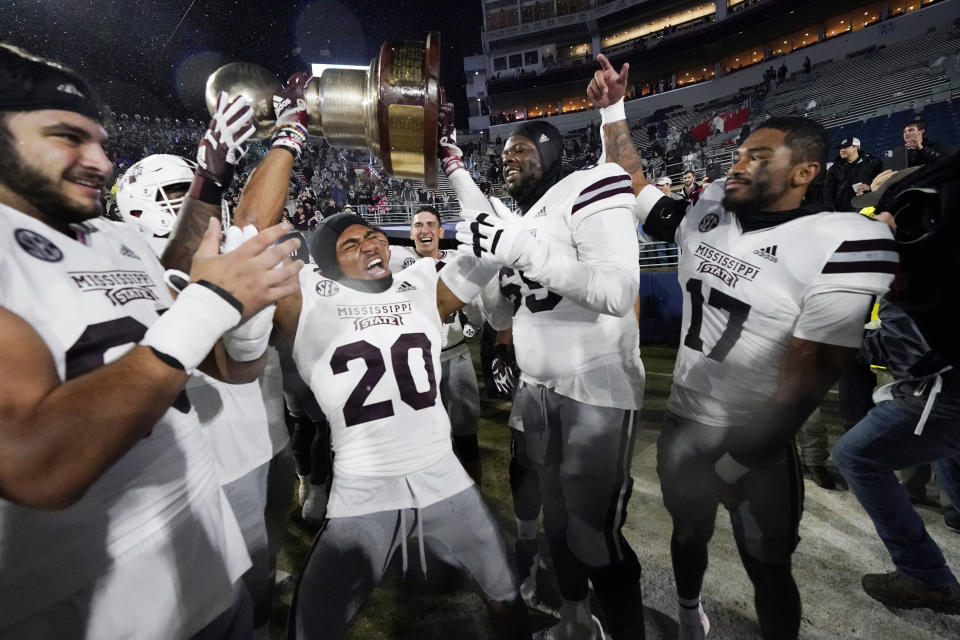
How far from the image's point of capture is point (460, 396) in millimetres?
3986

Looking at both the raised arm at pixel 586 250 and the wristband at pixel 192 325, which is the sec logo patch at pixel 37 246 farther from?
the raised arm at pixel 586 250

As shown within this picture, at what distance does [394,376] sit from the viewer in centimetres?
210

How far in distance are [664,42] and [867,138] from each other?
2677cm

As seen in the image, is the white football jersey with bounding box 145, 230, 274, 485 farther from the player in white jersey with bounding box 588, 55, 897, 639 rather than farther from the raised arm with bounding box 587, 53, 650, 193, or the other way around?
the raised arm with bounding box 587, 53, 650, 193

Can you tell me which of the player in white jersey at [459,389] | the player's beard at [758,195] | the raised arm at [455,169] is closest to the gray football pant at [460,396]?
the player in white jersey at [459,389]

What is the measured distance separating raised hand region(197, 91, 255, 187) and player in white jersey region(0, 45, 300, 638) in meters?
0.42

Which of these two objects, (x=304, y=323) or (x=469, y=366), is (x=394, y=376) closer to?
(x=304, y=323)

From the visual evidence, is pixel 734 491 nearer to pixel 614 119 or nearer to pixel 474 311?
pixel 474 311

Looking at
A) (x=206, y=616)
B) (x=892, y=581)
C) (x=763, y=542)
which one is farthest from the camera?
(x=892, y=581)

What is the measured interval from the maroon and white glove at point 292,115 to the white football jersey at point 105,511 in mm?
658

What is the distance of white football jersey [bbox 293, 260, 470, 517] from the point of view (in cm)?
199

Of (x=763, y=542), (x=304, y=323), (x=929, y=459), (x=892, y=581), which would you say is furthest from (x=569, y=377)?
(x=892, y=581)

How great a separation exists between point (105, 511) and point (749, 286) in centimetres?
239

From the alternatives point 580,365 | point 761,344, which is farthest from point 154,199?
point 761,344
